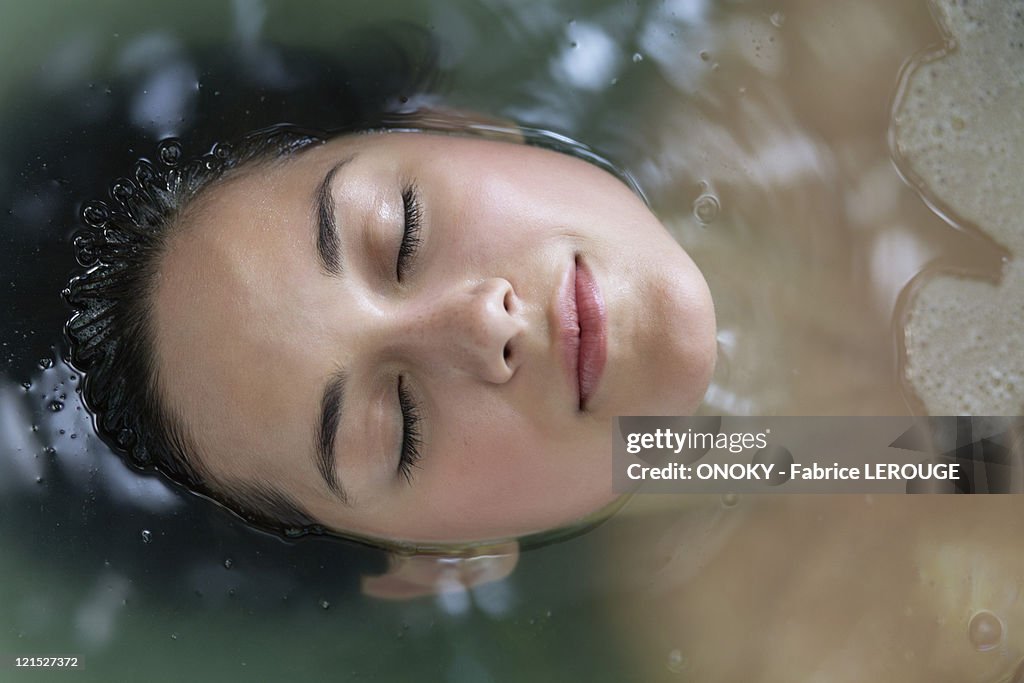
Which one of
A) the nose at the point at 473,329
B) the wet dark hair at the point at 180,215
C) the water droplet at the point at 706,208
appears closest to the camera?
the nose at the point at 473,329

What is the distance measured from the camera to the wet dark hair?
1065 mm

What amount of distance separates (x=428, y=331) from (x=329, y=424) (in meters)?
0.15

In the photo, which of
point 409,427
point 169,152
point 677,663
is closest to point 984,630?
point 677,663

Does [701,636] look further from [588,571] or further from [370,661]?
[370,661]

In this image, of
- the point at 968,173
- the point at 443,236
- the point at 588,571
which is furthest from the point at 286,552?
the point at 968,173

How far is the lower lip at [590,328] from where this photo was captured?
91cm

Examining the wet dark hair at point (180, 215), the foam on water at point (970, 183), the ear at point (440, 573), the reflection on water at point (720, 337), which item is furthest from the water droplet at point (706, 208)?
the ear at point (440, 573)

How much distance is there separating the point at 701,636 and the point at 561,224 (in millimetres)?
682

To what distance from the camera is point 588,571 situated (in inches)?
51.3

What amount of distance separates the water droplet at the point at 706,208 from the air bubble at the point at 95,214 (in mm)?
841

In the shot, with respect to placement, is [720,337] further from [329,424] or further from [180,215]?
[180,215]

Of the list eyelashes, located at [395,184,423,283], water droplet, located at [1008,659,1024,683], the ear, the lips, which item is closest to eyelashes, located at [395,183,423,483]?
eyelashes, located at [395,184,423,283]

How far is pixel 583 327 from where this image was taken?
2.99 feet

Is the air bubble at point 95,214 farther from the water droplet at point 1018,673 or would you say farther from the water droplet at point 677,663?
the water droplet at point 1018,673
